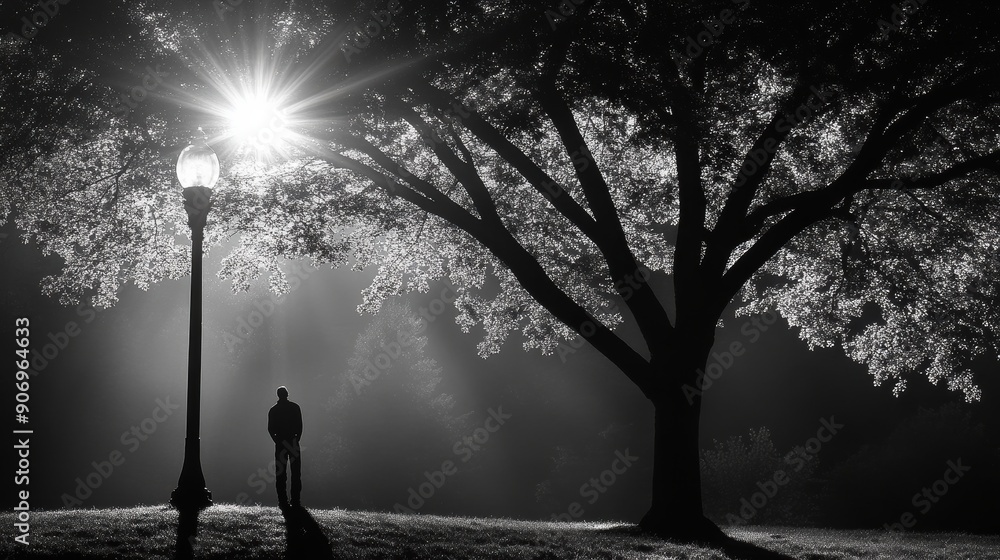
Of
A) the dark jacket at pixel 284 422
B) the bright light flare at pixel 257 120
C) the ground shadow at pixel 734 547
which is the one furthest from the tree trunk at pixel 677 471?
the bright light flare at pixel 257 120

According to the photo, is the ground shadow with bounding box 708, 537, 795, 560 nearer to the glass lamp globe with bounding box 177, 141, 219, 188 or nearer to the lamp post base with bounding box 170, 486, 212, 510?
the lamp post base with bounding box 170, 486, 212, 510

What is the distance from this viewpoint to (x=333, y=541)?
898cm

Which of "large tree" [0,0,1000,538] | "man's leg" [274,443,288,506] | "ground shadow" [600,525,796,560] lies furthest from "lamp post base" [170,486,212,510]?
"ground shadow" [600,525,796,560]

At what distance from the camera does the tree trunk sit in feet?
40.4

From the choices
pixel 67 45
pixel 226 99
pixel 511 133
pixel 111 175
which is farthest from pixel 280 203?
pixel 511 133

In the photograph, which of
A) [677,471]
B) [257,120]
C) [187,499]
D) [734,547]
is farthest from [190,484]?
[734,547]

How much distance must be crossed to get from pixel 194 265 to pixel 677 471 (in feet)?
25.4

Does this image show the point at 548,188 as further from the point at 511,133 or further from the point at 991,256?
the point at 991,256

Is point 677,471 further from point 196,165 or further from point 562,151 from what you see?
point 196,165

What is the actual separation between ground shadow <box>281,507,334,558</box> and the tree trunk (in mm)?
5376

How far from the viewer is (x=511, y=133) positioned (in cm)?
1027

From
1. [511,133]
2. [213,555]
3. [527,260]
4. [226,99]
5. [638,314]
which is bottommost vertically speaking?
[213,555]

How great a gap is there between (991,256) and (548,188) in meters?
10.4

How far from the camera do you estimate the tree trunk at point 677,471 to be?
1232 centimetres
